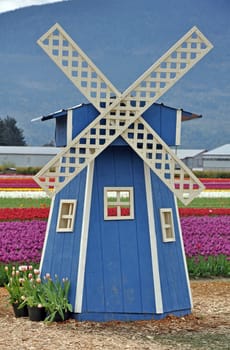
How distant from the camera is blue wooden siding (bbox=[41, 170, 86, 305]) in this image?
33.5ft

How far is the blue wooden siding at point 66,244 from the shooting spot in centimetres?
1021

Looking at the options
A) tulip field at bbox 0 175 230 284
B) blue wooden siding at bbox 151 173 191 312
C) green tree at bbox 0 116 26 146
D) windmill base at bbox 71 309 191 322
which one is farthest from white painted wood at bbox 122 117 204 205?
green tree at bbox 0 116 26 146

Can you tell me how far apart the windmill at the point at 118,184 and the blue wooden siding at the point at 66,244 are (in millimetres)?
14

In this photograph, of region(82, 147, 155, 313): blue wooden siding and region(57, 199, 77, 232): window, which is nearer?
region(82, 147, 155, 313): blue wooden siding

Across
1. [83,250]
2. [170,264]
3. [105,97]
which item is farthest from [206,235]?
[105,97]

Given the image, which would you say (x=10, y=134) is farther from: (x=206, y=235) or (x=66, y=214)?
(x=66, y=214)

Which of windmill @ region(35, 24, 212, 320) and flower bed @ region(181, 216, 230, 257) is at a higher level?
flower bed @ region(181, 216, 230, 257)

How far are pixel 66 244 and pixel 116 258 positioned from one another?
2.21 feet

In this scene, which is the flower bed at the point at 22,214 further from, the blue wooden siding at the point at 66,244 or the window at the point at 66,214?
the window at the point at 66,214

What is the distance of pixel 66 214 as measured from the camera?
10617 mm

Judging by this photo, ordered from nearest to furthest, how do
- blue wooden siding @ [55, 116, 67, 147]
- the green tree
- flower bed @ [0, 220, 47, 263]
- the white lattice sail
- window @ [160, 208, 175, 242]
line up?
the white lattice sail → window @ [160, 208, 175, 242] → blue wooden siding @ [55, 116, 67, 147] → flower bed @ [0, 220, 47, 263] → the green tree

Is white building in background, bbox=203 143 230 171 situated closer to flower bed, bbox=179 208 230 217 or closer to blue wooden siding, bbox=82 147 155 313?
flower bed, bbox=179 208 230 217

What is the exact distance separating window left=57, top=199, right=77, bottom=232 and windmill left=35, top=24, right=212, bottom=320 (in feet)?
0.11

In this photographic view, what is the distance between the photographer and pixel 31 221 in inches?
727
